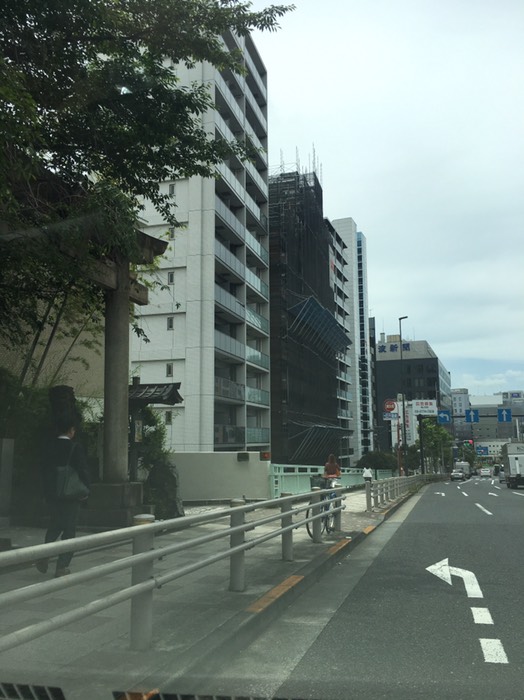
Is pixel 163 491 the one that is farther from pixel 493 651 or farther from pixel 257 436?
pixel 257 436

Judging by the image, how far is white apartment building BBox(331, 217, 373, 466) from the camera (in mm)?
82062

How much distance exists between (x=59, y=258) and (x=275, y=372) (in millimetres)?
36990

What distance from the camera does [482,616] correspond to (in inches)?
230

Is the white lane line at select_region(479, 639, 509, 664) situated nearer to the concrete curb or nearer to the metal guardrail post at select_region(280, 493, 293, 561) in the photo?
the concrete curb

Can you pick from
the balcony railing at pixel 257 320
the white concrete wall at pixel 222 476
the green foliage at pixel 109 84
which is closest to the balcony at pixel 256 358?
the balcony railing at pixel 257 320

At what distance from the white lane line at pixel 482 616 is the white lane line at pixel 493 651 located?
0.57 meters

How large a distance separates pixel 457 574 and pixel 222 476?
1271 centimetres

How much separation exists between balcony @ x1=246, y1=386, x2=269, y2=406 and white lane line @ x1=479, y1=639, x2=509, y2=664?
3297cm

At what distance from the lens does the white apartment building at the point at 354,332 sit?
82.1 metres

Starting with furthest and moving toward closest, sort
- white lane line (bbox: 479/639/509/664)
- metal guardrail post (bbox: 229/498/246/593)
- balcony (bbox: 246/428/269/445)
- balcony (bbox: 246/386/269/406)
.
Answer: balcony (bbox: 246/386/269/406) → balcony (bbox: 246/428/269/445) → metal guardrail post (bbox: 229/498/246/593) → white lane line (bbox: 479/639/509/664)

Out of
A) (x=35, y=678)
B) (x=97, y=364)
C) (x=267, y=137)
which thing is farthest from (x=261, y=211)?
(x=35, y=678)

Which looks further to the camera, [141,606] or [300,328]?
[300,328]

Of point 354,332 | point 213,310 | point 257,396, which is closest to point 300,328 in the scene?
point 257,396

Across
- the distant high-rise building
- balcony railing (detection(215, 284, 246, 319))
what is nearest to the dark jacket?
balcony railing (detection(215, 284, 246, 319))
